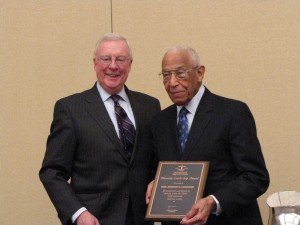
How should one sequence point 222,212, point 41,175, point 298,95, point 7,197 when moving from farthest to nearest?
point 7,197 → point 298,95 → point 41,175 → point 222,212

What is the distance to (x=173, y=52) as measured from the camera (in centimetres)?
340

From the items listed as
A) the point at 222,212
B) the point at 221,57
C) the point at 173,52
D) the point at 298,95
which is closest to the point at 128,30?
the point at 221,57

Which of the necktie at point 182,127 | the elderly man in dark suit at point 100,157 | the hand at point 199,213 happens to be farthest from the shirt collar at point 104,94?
the hand at point 199,213

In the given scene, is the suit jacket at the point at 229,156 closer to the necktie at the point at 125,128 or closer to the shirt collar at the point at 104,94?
the necktie at the point at 125,128

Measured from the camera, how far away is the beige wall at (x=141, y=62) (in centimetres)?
468

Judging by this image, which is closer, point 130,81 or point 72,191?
point 72,191

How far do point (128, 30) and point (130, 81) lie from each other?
1.13ft

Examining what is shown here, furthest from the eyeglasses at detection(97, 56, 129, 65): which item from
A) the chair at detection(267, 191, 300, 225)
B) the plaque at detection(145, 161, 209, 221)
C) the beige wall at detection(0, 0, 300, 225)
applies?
the beige wall at detection(0, 0, 300, 225)

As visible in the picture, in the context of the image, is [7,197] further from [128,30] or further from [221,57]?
[221,57]

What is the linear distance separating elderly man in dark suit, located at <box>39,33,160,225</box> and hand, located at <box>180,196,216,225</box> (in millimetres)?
460

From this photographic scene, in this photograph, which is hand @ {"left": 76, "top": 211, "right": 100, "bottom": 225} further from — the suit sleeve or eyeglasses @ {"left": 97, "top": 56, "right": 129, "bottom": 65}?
eyeglasses @ {"left": 97, "top": 56, "right": 129, "bottom": 65}

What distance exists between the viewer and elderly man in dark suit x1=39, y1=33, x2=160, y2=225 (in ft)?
11.5

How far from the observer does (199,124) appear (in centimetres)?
339

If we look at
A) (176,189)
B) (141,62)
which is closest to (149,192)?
(176,189)
